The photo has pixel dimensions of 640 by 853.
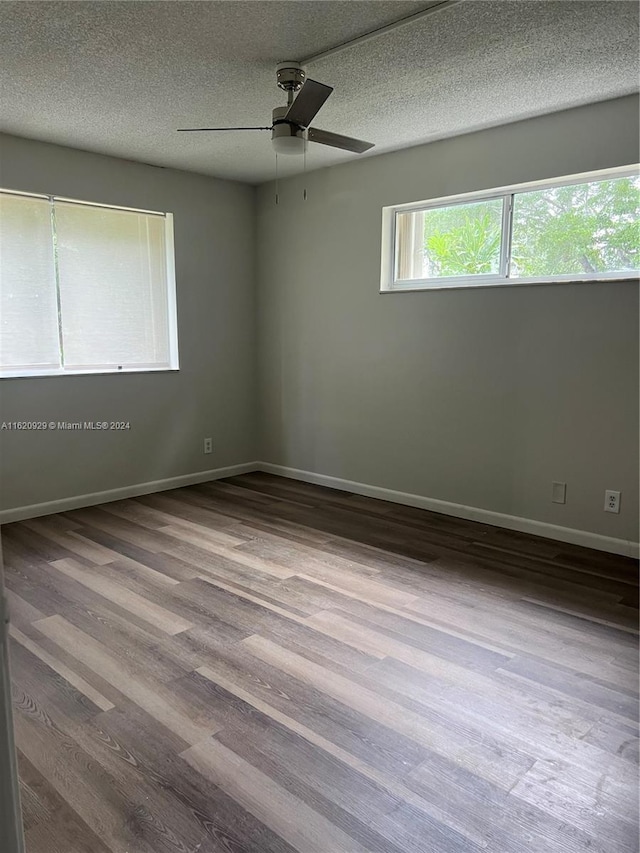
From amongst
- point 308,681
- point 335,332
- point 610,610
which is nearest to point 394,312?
point 335,332

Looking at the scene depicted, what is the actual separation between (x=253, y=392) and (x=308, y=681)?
11.3ft

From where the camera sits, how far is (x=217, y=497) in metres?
4.61

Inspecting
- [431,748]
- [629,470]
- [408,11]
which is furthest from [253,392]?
[431,748]

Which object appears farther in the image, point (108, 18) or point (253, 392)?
point (253, 392)

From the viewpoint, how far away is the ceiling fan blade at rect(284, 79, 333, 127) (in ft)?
7.75

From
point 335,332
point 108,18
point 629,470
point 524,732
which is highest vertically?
point 108,18

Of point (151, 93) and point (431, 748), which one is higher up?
point (151, 93)

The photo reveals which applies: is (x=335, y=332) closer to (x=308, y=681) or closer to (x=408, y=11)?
(x=408, y=11)

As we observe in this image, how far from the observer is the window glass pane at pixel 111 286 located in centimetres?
413

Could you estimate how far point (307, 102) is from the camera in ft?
8.20

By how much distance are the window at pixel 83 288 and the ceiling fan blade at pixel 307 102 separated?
2108mm

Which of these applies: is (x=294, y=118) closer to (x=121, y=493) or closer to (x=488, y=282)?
Answer: (x=488, y=282)

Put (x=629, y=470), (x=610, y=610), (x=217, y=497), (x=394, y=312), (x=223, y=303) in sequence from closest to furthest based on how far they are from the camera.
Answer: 1. (x=610, y=610)
2. (x=629, y=470)
3. (x=394, y=312)
4. (x=217, y=497)
5. (x=223, y=303)

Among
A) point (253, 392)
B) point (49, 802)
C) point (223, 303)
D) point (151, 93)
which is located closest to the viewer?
point (49, 802)
